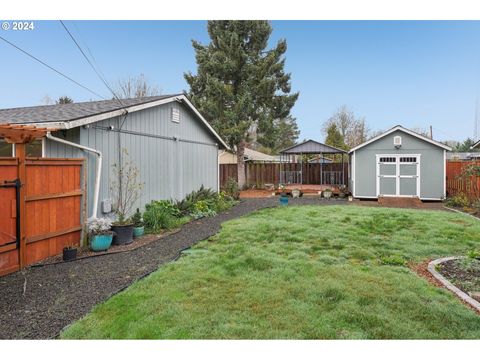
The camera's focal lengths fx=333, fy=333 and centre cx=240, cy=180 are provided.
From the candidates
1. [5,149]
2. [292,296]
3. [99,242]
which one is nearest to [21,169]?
[5,149]

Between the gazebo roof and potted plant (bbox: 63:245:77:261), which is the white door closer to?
the gazebo roof

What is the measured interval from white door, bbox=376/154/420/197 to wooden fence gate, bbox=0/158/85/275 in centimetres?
1280

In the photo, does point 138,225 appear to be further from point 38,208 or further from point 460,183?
point 460,183

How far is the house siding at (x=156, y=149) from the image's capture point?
22.7 ft

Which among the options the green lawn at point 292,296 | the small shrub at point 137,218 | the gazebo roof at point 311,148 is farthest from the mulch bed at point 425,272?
the gazebo roof at point 311,148

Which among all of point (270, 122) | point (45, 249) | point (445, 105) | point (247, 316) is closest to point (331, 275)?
point (247, 316)

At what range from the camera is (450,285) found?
4.12 m

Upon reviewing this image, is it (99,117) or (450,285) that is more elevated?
(99,117)

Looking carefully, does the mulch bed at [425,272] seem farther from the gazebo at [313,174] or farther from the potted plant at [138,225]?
the gazebo at [313,174]

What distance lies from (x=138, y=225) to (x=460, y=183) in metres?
12.9

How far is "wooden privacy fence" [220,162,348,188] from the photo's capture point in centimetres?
1928

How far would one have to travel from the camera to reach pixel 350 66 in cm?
1116
